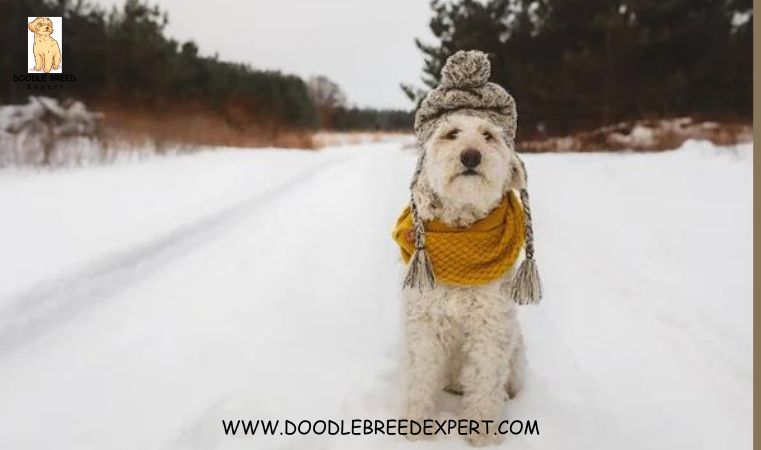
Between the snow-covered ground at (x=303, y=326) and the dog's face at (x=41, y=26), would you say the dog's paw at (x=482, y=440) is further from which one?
the dog's face at (x=41, y=26)

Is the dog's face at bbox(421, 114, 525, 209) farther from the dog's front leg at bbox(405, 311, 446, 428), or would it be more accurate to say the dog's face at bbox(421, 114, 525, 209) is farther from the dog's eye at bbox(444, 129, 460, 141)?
the dog's front leg at bbox(405, 311, 446, 428)

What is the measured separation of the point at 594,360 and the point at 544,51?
16.4 m

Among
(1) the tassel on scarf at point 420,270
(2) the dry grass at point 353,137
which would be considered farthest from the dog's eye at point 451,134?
(2) the dry grass at point 353,137

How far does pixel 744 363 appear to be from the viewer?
260cm

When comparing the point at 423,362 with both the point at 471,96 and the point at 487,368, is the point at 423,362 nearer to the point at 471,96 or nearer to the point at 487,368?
the point at 487,368

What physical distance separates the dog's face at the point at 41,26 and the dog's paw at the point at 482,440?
6.83m

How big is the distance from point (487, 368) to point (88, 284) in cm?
→ 257

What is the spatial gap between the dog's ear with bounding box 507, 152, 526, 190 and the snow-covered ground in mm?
1040

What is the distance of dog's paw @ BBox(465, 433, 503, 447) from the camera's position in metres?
2.25

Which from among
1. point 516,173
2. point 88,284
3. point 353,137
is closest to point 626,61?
point 516,173

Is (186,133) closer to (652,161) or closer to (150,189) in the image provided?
(150,189)

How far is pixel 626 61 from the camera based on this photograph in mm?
14992

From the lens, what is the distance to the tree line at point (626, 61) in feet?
46.0

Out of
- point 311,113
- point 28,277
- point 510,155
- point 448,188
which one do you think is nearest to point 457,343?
point 448,188
